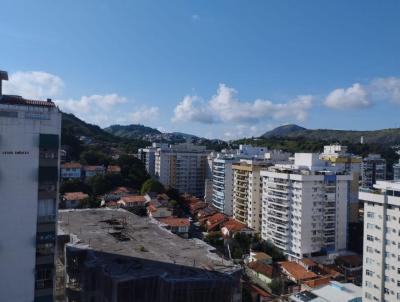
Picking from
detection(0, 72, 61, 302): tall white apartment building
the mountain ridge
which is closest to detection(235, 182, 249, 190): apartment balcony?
detection(0, 72, 61, 302): tall white apartment building

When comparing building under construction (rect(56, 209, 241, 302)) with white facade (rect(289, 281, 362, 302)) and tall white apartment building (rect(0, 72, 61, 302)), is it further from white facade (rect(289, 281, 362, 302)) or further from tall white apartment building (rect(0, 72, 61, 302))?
white facade (rect(289, 281, 362, 302))

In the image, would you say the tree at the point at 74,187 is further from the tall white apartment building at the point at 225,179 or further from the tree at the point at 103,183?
the tall white apartment building at the point at 225,179

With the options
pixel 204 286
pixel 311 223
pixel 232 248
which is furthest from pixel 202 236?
pixel 204 286

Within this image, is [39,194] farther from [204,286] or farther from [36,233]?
[204,286]

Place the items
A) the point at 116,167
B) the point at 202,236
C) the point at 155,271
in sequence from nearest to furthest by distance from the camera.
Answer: the point at 155,271, the point at 202,236, the point at 116,167

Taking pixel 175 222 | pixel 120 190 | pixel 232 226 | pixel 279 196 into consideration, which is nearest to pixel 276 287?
pixel 279 196

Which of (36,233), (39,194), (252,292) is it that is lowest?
(252,292)
